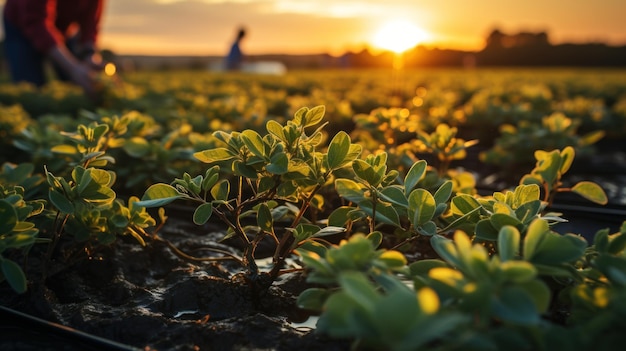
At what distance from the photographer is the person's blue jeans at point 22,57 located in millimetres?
7410

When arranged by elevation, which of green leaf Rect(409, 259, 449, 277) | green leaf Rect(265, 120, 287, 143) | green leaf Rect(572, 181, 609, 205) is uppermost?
green leaf Rect(265, 120, 287, 143)

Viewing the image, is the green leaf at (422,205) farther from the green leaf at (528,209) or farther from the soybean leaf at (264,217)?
the soybean leaf at (264,217)

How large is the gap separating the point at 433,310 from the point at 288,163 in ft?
2.26

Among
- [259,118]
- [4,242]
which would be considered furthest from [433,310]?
[259,118]

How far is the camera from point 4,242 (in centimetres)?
127

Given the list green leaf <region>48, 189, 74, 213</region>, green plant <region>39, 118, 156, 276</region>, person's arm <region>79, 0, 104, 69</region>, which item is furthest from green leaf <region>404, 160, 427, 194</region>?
person's arm <region>79, 0, 104, 69</region>

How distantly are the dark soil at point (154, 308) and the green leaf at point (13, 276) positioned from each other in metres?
0.18

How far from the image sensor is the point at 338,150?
1.43m

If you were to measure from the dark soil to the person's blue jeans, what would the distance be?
259 inches

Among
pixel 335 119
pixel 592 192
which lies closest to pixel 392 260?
pixel 592 192

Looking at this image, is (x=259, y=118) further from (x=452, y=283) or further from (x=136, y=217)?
(x=452, y=283)

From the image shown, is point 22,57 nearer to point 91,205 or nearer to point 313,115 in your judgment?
point 91,205

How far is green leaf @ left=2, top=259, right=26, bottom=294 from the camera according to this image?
4.17 ft

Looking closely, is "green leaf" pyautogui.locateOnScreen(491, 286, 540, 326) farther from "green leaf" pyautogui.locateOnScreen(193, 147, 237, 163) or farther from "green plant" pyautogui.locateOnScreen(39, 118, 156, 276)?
"green plant" pyautogui.locateOnScreen(39, 118, 156, 276)
